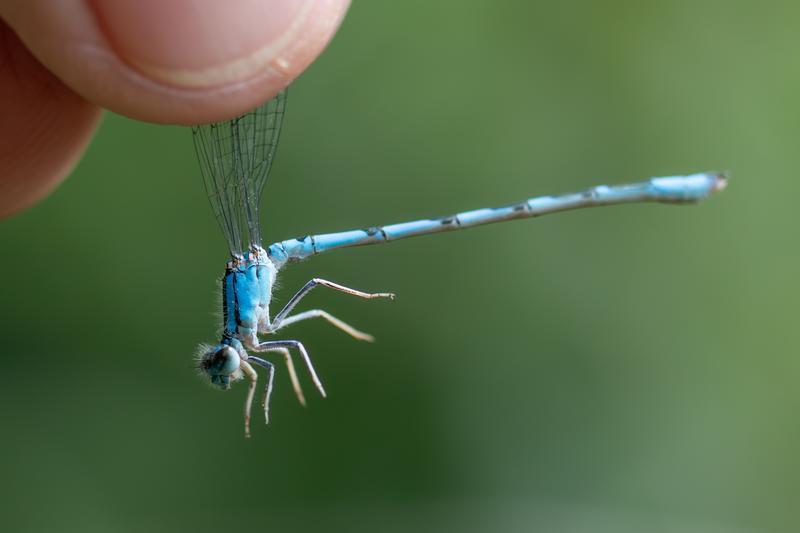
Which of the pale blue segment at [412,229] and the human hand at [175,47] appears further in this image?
the pale blue segment at [412,229]

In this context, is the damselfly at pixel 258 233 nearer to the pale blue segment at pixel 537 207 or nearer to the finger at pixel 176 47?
the pale blue segment at pixel 537 207

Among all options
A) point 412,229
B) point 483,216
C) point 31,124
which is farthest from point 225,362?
point 31,124

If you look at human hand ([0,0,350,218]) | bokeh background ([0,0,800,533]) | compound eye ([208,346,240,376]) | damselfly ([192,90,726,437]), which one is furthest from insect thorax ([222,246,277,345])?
bokeh background ([0,0,800,533])

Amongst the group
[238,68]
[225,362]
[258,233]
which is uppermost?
[238,68]

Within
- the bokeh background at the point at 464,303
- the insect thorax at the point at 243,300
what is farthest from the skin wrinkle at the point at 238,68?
the bokeh background at the point at 464,303

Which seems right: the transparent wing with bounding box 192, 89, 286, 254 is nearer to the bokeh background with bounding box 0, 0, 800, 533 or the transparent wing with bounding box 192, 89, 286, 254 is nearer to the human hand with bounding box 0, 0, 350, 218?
the human hand with bounding box 0, 0, 350, 218

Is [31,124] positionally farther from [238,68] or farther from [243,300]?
[238,68]

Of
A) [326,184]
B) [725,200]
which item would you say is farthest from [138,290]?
[725,200]
